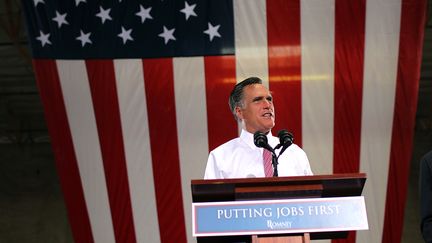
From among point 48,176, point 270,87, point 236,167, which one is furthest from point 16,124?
point 236,167

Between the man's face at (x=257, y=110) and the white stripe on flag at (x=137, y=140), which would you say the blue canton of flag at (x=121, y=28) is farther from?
the man's face at (x=257, y=110)

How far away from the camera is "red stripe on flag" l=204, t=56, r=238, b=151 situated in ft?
13.5

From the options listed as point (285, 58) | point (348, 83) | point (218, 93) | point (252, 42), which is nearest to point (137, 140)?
point (218, 93)

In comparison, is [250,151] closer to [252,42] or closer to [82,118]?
[252,42]

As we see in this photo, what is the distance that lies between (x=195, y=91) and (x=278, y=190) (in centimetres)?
266

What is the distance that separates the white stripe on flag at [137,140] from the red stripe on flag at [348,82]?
54.2 inches

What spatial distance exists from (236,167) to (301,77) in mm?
1925

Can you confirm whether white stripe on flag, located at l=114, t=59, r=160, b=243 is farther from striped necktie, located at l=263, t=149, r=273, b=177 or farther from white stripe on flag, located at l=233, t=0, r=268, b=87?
striped necktie, located at l=263, t=149, r=273, b=177

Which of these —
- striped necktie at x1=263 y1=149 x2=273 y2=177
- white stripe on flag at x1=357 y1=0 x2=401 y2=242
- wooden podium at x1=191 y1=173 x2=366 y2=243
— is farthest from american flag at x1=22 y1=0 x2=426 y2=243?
wooden podium at x1=191 y1=173 x2=366 y2=243

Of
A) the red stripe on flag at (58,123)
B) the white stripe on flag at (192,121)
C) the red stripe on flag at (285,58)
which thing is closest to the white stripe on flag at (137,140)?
the white stripe on flag at (192,121)

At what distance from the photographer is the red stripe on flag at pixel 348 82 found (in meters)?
4.06

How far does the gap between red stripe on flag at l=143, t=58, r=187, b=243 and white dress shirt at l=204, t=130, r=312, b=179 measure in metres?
1.76

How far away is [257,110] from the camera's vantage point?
238 cm

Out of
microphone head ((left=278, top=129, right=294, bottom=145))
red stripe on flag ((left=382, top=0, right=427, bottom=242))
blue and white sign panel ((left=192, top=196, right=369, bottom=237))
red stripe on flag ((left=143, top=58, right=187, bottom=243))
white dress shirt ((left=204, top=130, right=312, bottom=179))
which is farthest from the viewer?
red stripe on flag ((left=143, top=58, right=187, bottom=243))
